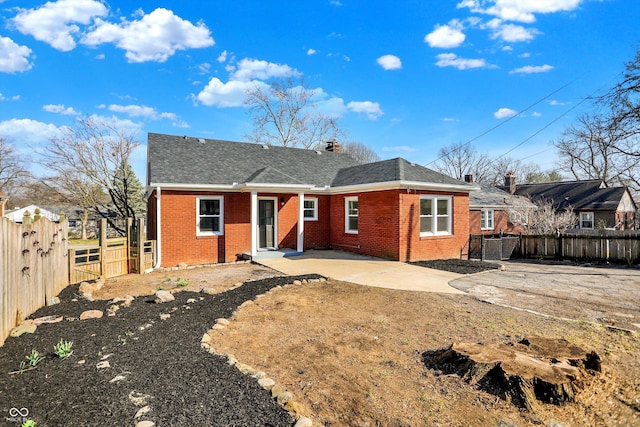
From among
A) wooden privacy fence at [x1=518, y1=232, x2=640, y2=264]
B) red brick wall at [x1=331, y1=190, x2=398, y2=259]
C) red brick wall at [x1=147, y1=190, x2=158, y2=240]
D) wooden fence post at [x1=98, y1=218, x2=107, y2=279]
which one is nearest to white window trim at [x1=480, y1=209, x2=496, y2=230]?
wooden privacy fence at [x1=518, y1=232, x2=640, y2=264]

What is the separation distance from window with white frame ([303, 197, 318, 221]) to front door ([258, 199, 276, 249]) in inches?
63.7

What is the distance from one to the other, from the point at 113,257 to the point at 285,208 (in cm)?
671

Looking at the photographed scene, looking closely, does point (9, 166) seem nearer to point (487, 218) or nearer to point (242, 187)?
point (242, 187)

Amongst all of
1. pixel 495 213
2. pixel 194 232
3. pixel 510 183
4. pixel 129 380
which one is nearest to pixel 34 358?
pixel 129 380

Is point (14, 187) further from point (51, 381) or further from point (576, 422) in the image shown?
point (576, 422)

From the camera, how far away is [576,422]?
307 cm

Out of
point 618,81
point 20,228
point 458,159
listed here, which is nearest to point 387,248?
point 20,228

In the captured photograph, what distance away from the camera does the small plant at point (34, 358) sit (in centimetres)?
355

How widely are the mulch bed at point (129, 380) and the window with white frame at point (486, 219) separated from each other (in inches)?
798

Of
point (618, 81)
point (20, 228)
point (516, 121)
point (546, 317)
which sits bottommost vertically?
point (546, 317)

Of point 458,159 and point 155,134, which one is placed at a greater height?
point 458,159

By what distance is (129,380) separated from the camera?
10.9ft

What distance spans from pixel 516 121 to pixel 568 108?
265 cm

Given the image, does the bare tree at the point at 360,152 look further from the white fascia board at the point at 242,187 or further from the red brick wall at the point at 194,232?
the red brick wall at the point at 194,232
